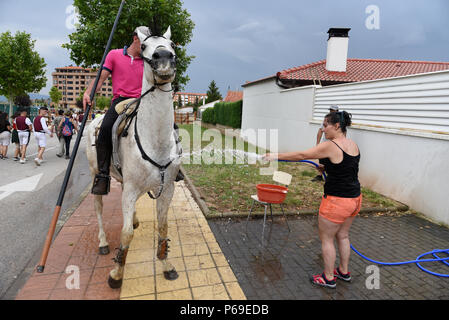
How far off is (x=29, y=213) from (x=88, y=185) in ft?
7.30

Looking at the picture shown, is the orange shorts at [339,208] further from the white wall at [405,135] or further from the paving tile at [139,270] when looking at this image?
the white wall at [405,135]

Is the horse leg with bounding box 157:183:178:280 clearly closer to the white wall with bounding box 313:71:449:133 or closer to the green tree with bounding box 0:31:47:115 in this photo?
the white wall with bounding box 313:71:449:133

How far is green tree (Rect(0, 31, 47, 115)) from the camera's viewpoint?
90.6 ft

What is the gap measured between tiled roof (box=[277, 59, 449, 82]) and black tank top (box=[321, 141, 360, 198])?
12.7 metres

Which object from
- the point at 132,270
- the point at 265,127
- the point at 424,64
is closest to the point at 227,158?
the point at 265,127

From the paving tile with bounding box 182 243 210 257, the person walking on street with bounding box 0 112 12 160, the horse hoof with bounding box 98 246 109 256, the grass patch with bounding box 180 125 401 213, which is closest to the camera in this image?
the horse hoof with bounding box 98 246 109 256

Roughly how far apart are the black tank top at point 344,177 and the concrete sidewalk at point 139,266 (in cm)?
170

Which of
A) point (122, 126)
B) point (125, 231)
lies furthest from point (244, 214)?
point (122, 126)

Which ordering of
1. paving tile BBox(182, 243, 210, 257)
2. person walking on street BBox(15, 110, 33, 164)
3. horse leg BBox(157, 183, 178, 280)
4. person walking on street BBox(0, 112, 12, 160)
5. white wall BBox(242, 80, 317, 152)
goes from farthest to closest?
white wall BBox(242, 80, 317, 152) < person walking on street BBox(0, 112, 12, 160) < person walking on street BBox(15, 110, 33, 164) < paving tile BBox(182, 243, 210, 257) < horse leg BBox(157, 183, 178, 280)

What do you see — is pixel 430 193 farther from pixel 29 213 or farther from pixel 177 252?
pixel 29 213

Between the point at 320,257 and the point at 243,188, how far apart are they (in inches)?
136

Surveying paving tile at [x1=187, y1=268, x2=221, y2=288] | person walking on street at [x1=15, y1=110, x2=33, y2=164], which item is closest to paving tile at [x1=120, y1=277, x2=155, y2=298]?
paving tile at [x1=187, y1=268, x2=221, y2=288]

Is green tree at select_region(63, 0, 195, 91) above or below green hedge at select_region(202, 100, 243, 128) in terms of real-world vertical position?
above

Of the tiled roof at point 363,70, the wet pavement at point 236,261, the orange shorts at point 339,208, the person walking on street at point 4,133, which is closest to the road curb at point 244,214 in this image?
the wet pavement at point 236,261
